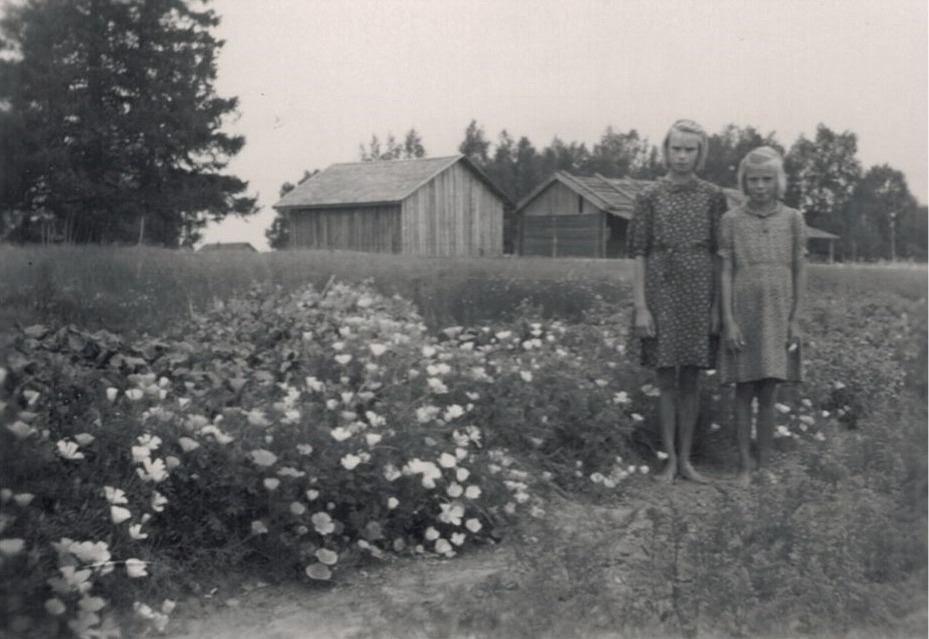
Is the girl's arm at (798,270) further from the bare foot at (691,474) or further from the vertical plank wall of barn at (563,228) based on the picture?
the vertical plank wall of barn at (563,228)

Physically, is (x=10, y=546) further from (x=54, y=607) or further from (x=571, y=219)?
(x=571, y=219)

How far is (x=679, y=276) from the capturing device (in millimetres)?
4684

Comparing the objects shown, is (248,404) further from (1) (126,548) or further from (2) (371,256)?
(2) (371,256)

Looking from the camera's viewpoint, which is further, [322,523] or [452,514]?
[452,514]

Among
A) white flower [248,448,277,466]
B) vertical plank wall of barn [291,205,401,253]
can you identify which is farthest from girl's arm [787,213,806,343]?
vertical plank wall of barn [291,205,401,253]

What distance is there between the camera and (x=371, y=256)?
27.0ft

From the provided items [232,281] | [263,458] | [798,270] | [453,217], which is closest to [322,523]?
[263,458]

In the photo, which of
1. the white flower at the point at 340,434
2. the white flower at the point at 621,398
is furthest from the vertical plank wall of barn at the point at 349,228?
the white flower at the point at 340,434

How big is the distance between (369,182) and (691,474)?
13.8ft

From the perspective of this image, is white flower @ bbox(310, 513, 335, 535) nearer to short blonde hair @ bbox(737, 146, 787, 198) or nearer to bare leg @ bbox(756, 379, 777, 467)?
bare leg @ bbox(756, 379, 777, 467)

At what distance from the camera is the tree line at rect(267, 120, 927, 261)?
5.22 meters

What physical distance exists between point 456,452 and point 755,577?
1.27m

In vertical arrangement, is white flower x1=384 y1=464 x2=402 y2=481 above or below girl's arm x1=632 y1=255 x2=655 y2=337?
below

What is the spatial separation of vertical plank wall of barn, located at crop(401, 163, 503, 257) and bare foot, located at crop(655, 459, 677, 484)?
3.90 metres
